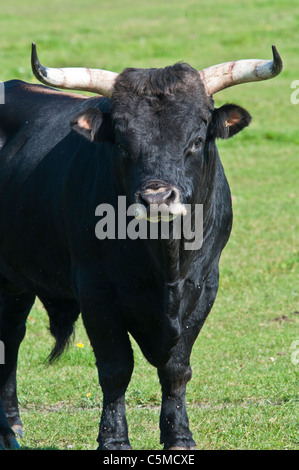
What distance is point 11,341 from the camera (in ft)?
20.9

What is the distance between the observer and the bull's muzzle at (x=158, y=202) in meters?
4.09

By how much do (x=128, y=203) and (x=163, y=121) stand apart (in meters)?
0.55

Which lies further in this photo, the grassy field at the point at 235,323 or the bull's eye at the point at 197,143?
the grassy field at the point at 235,323

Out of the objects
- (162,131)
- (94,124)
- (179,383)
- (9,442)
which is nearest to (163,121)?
(162,131)

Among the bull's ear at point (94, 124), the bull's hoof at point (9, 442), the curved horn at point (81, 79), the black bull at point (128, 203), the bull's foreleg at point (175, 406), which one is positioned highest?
the curved horn at point (81, 79)

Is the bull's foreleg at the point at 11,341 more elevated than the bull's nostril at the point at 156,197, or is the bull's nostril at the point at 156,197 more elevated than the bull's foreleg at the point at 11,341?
the bull's nostril at the point at 156,197

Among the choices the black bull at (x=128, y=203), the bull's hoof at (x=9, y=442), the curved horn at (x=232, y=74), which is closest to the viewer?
the black bull at (x=128, y=203)

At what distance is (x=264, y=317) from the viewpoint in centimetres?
819

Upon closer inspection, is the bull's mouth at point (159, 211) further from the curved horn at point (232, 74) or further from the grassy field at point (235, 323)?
A: the grassy field at point (235, 323)

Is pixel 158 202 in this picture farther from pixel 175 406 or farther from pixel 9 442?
pixel 9 442

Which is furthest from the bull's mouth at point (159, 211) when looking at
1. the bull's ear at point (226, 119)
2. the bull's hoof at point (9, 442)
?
the bull's hoof at point (9, 442)

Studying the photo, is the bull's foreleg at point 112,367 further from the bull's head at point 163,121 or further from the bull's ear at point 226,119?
the bull's ear at point 226,119

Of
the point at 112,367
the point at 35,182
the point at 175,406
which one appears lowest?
the point at 175,406

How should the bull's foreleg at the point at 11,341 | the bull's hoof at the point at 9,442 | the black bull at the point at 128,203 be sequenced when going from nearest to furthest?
the black bull at the point at 128,203 → the bull's hoof at the point at 9,442 → the bull's foreleg at the point at 11,341
